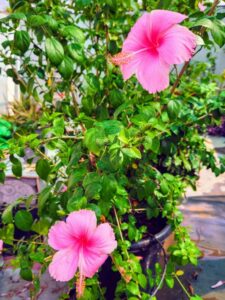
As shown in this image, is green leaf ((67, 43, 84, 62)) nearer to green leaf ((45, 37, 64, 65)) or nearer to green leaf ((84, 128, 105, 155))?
green leaf ((45, 37, 64, 65))

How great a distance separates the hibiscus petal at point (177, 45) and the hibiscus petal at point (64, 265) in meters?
0.46

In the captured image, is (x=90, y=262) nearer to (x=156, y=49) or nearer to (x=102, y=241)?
(x=102, y=241)

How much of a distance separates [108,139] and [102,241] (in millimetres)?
227

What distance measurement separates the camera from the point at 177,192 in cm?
151

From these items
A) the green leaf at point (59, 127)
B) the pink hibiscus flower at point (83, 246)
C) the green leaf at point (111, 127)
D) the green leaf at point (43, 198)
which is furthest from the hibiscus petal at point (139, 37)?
the green leaf at point (43, 198)

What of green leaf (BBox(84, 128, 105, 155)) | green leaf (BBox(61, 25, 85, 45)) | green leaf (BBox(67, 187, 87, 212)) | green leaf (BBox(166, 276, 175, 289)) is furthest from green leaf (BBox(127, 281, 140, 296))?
green leaf (BBox(61, 25, 85, 45))

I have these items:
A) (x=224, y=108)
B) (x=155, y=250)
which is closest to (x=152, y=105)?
(x=224, y=108)

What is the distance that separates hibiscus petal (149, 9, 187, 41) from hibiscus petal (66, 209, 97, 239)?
406mm

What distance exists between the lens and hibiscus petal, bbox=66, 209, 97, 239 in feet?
3.08

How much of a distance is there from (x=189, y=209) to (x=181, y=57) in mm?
1990

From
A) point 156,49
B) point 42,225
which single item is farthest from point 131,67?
point 42,225

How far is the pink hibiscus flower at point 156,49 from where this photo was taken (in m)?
0.88

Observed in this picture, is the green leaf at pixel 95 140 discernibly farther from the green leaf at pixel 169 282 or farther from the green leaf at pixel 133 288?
the green leaf at pixel 169 282

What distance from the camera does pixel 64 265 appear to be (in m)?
0.94
